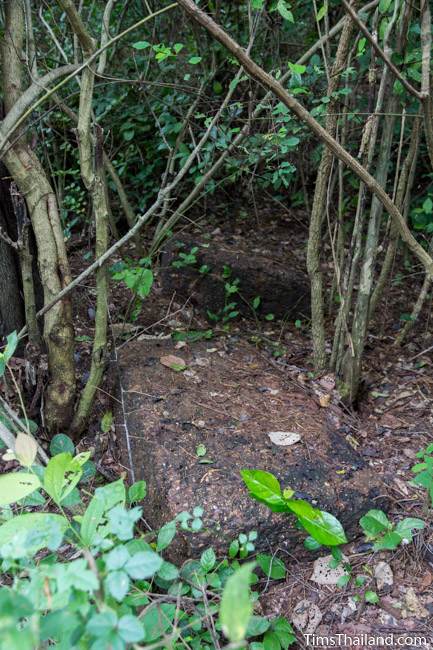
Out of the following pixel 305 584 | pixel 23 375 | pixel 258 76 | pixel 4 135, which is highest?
pixel 258 76

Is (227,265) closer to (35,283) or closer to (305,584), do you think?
(35,283)

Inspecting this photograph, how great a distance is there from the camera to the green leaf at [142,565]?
3.26 feet

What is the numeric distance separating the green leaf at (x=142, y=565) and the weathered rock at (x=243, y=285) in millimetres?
2882

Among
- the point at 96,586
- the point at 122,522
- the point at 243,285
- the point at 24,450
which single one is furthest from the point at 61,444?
the point at 243,285

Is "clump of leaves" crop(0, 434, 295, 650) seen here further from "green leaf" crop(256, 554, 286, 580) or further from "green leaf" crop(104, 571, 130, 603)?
"green leaf" crop(256, 554, 286, 580)

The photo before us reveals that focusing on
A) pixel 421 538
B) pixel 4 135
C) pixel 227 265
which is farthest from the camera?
pixel 227 265

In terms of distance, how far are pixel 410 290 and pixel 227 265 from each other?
58.1 inches

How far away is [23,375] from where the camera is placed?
108 inches

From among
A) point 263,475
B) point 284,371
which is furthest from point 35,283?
point 263,475

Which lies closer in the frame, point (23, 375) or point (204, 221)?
point (23, 375)

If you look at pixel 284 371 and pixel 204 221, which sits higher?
pixel 204 221

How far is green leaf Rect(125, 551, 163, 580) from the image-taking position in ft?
3.26

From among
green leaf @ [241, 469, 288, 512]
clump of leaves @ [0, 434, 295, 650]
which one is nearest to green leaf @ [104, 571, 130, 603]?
clump of leaves @ [0, 434, 295, 650]

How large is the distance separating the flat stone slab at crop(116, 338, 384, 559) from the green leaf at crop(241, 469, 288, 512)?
195 millimetres
